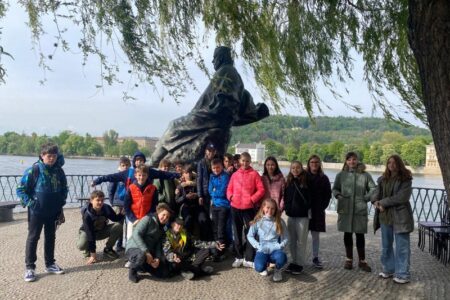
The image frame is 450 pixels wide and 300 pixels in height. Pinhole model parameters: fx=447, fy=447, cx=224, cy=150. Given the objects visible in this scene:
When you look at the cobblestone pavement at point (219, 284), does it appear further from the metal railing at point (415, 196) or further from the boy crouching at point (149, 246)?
the metal railing at point (415, 196)

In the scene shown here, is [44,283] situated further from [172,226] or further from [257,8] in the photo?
[257,8]

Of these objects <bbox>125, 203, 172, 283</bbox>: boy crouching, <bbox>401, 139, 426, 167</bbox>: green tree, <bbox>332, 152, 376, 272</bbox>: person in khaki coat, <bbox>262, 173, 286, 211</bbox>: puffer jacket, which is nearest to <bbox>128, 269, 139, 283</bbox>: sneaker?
<bbox>125, 203, 172, 283</bbox>: boy crouching

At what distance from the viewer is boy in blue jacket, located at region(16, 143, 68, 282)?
4.98 meters

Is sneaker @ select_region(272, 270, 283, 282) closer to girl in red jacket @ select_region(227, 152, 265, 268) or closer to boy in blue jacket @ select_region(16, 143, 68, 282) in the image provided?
girl in red jacket @ select_region(227, 152, 265, 268)

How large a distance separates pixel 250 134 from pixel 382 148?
33750 mm

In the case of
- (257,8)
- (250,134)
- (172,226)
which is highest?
(257,8)

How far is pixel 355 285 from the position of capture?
501 centimetres

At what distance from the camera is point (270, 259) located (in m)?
5.20

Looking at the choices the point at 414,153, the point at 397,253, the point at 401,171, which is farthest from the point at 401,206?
the point at 414,153

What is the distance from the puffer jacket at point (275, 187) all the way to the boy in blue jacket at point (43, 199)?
2.49 m

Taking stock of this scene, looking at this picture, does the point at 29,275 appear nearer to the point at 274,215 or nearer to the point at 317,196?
the point at 274,215

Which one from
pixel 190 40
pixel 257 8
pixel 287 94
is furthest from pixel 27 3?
pixel 287 94

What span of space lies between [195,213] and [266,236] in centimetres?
112

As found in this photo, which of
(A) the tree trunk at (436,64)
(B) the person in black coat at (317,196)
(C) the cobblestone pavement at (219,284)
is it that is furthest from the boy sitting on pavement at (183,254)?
(A) the tree trunk at (436,64)
